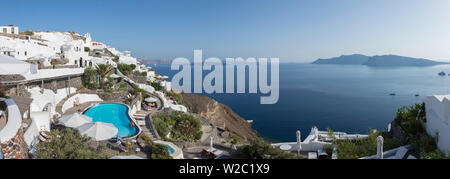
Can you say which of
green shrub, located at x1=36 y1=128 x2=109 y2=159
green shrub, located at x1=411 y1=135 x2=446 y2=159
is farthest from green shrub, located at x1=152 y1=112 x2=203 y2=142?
green shrub, located at x1=411 y1=135 x2=446 y2=159

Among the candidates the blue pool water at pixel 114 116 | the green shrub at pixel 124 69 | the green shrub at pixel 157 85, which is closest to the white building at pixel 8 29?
the green shrub at pixel 124 69

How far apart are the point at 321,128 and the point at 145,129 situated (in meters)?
29.8

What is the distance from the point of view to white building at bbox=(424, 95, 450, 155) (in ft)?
23.7

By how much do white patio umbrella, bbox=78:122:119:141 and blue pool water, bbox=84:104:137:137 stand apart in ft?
4.93

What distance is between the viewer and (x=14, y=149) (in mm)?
6250

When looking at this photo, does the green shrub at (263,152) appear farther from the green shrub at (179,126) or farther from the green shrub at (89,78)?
the green shrub at (89,78)

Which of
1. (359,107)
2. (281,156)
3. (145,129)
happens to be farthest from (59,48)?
(359,107)

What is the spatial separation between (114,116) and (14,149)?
8017 mm

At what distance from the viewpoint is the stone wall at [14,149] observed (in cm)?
581

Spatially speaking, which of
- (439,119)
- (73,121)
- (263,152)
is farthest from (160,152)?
(439,119)

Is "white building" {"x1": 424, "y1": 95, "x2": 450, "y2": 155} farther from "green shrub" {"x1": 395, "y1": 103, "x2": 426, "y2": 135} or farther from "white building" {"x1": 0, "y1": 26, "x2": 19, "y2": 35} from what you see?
"white building" {"x1": 0, "y1": 26, "x2": 19, "y2": 35}
